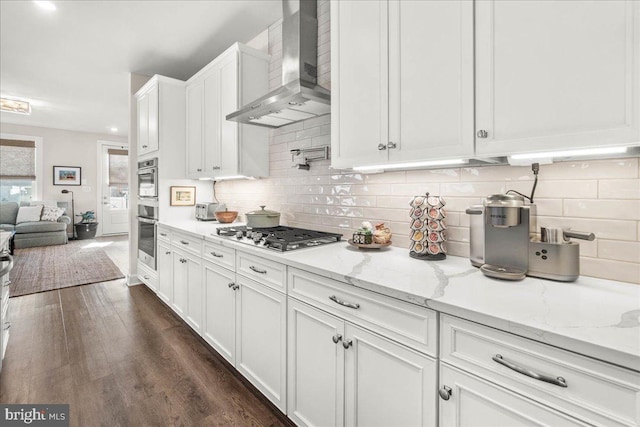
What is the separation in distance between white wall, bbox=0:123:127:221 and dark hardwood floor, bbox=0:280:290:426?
5801mm

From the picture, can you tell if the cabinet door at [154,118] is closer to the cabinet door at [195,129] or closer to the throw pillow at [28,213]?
the cabinet door at [195,129]

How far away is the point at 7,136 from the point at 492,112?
32.5 ft

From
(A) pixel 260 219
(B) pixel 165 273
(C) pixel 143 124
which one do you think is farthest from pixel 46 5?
(A) pixel 260 219

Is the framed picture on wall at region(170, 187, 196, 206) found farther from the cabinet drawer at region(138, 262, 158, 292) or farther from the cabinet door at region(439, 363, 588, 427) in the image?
the cabinet door at region(439, 363, 588, 427)

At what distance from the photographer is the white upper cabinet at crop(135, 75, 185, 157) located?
3.44 m

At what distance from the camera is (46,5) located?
2.70 m

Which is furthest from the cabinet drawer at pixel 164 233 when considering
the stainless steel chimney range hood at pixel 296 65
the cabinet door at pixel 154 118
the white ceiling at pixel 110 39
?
the white ceiling at pixel 110 39

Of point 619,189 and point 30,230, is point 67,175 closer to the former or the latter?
point 30,230

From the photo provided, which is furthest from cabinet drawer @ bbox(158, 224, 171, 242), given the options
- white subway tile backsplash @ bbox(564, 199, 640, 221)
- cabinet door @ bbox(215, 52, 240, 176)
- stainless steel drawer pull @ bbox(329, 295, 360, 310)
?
white subway tile backsplash @ bbox(564, 199, 640, 221)

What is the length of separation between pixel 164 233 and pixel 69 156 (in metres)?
6.85

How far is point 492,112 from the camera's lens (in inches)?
45.3

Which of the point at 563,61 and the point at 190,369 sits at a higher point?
the point at 563,61

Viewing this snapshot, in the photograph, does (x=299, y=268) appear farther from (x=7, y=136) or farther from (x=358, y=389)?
(x=7, y=136)

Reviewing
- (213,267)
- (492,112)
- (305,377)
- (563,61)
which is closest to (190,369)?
(213,267)
